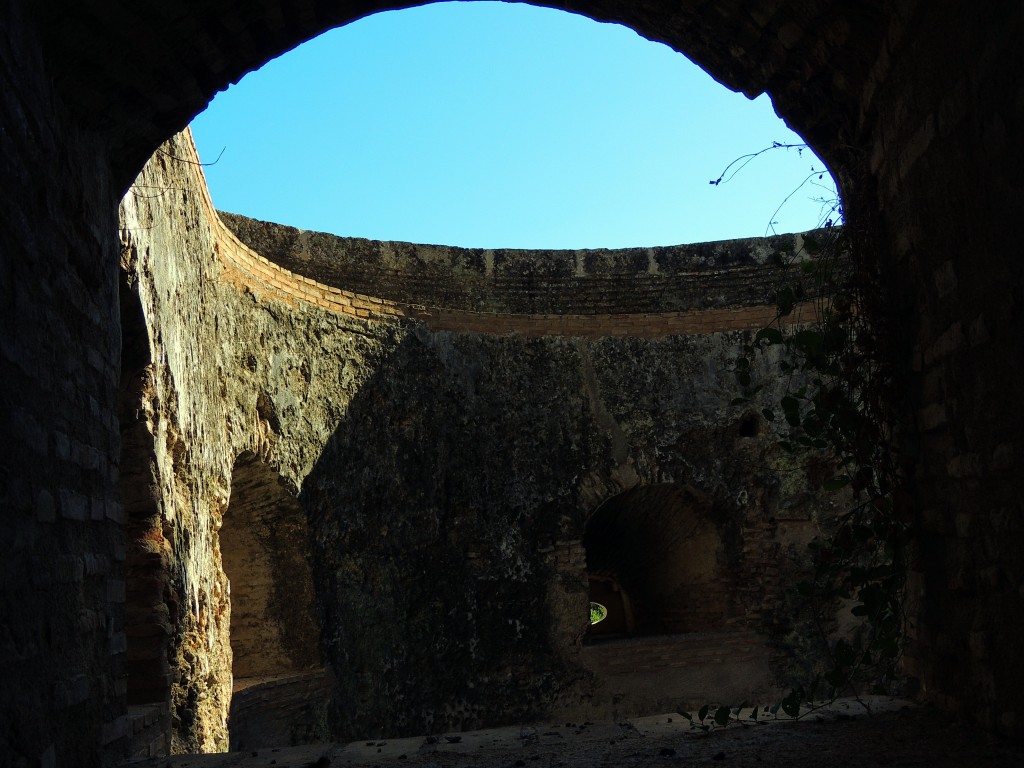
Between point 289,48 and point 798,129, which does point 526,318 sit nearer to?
point 798,129

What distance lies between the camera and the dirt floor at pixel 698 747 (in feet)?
8.80

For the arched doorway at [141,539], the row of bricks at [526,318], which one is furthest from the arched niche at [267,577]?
the arched doorway at [141,539]

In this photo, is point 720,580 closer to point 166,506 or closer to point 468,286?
point 468,286

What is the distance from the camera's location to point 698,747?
3.21 m

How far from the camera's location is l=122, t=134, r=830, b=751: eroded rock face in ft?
18.5

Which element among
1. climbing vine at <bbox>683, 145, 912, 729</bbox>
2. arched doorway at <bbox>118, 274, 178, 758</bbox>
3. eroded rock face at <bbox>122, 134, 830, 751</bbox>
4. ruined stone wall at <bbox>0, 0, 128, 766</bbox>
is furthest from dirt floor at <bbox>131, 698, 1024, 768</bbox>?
eroded rock face at <bbox>122, 134, 830, 751</bbox>

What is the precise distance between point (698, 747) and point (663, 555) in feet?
23.6

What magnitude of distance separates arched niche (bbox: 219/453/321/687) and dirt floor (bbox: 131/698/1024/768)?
11.2ft

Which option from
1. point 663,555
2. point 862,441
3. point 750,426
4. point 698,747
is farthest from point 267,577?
point 862,441

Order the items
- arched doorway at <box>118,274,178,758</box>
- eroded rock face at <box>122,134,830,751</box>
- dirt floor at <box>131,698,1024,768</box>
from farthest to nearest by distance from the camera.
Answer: eroded rock face at <box>122,134,830,751</box>
arched doorway at <box>118,274,178,758</box>
dirt floor at <box>131,698,1024,768</box>

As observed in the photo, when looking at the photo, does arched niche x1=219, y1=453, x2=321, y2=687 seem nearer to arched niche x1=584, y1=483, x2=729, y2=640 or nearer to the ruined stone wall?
arched niche x1=584, y1=483, x2=729, y2=640

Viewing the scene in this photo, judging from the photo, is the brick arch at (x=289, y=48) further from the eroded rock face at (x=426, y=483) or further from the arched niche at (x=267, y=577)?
the arched niche at (x=267, y=577)

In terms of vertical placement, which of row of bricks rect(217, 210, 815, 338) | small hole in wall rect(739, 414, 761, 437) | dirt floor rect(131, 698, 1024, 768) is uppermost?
row of bricks rect(217, 210, 815, 338)

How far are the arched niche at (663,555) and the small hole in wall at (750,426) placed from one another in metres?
0.79
